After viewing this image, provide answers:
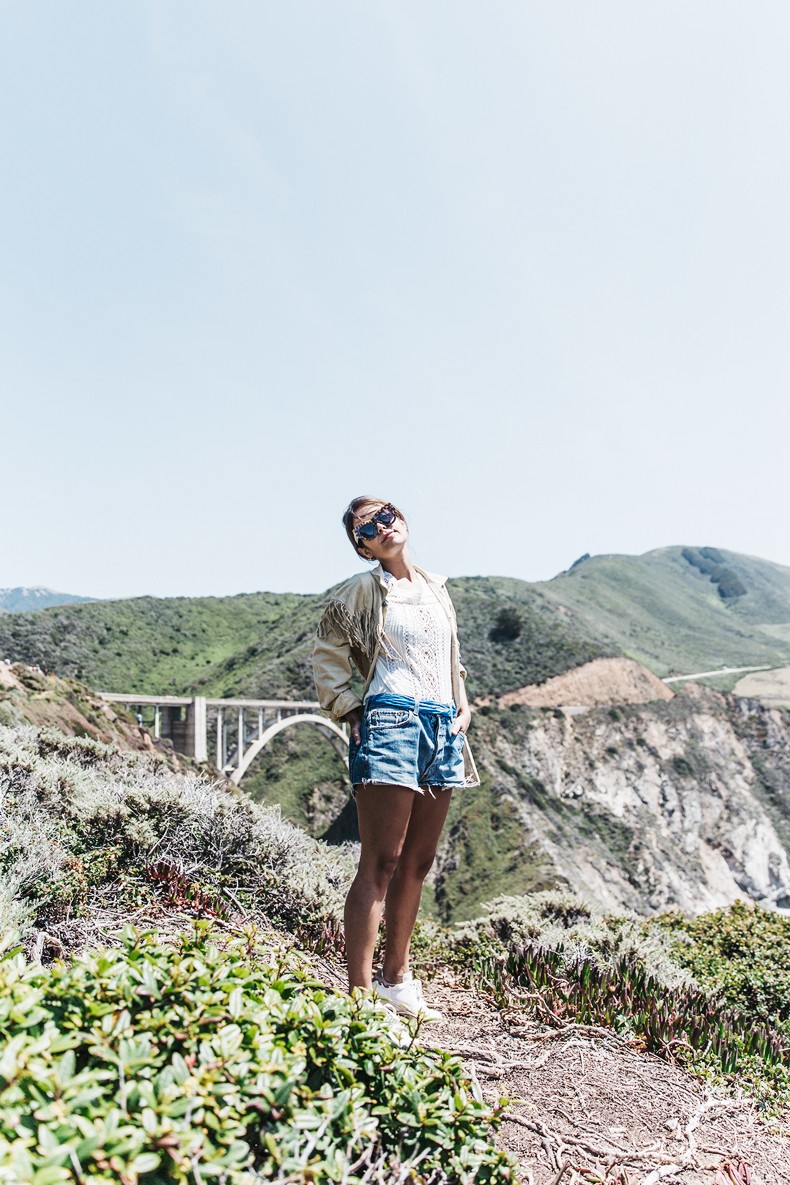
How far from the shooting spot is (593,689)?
41.5 m

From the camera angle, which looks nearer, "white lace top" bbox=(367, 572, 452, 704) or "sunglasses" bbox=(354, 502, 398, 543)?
"white lace top" bbox=(367, 572, 452, 704)

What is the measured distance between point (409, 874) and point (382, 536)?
1164mm

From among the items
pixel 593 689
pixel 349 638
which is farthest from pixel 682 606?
pixel 349 638

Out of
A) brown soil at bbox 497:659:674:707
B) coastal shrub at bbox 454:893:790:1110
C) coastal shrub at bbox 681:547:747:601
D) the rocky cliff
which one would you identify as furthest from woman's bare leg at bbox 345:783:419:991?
coastal shrub at bbox 681:547:747:601

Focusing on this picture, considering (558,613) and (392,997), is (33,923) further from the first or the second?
(558,613)

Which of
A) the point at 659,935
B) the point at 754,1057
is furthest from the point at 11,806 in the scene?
the point at 659,935

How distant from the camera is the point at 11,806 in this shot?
3.33 metres

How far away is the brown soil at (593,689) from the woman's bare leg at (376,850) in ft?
122

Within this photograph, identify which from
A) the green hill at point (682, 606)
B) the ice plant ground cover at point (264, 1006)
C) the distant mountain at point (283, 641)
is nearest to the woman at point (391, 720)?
the ice plant ground cover at point (264, 1006)

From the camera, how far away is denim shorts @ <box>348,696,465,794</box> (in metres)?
2.55

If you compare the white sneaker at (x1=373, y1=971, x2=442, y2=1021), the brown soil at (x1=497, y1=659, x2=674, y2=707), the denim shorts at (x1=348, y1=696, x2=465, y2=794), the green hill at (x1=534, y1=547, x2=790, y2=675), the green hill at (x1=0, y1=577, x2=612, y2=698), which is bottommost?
the white sneaker at (x1=373, y1=971, x2=442, y2=1021)

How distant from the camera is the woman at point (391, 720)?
2557 millimetres

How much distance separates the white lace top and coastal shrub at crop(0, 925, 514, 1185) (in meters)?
1.10

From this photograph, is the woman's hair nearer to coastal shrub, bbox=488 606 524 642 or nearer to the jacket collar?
the jacket collar
